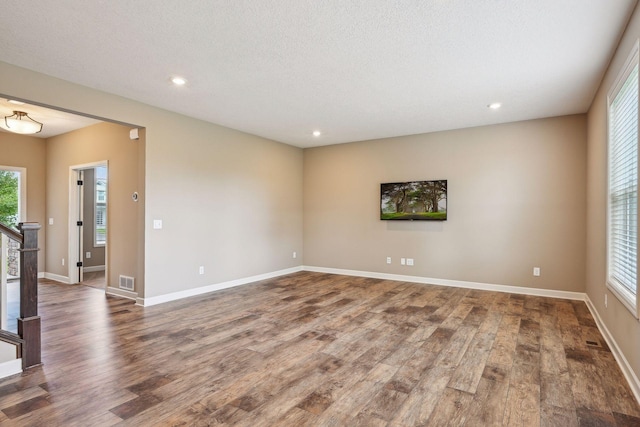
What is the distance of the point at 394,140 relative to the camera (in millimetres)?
6426

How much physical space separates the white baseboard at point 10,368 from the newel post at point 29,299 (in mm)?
35

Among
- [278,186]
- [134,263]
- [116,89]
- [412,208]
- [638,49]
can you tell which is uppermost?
[116,89]

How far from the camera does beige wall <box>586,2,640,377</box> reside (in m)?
2.48

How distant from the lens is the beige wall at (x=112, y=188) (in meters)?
5.01

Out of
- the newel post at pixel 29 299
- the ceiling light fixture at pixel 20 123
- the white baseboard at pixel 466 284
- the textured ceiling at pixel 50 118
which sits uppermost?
the textured ceiling at pixel 50 118

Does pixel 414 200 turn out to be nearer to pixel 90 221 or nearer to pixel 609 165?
pixel 609 165

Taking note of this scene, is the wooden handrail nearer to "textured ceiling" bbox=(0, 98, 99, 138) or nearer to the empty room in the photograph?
the empty room

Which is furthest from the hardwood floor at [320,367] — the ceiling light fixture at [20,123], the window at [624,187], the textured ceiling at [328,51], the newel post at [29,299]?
the textured ceiling at [328,51]

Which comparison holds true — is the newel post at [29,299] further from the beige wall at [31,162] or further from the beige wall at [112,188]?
the beige wall at [31,162]

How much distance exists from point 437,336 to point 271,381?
6.02ft

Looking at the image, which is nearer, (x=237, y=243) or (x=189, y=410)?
(x=189, y=410)

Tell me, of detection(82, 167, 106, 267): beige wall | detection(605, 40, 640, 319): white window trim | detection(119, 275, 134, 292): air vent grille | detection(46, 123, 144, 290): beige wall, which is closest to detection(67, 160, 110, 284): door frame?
detection(46, 123, 144, 290): beige wall

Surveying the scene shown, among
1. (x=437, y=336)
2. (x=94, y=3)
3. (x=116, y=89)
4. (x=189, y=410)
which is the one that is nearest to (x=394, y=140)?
(x=437, y=336)

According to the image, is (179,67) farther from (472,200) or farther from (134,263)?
(472,200)
